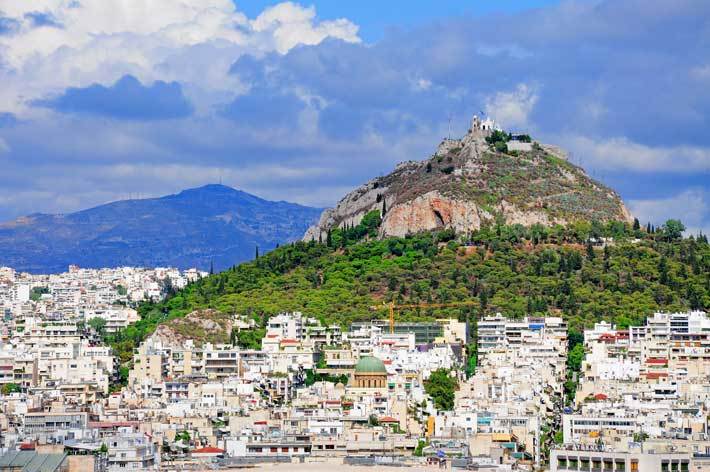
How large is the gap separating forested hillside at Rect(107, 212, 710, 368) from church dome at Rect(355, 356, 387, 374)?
26845 mm

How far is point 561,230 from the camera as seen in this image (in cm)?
18025

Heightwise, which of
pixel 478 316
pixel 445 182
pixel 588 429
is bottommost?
pixel 588 429

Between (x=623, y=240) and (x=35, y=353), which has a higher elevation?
(x=623, y=240)

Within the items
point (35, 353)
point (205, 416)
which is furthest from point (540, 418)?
point (35, 353)

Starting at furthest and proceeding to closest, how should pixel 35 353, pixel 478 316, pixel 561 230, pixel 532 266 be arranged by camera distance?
pixel 561 230
pixel 532 266
pixel 478 316
pixel 35 353

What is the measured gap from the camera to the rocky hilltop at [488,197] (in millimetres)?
186250

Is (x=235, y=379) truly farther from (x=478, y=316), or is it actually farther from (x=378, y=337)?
(x=478, y=316)

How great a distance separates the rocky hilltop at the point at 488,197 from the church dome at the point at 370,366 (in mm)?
56542

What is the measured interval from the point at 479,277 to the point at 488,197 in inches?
830

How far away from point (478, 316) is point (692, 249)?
78.1ft

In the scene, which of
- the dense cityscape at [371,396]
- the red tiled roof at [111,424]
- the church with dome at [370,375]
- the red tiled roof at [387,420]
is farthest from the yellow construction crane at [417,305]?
the red tiled roof at [111,424]

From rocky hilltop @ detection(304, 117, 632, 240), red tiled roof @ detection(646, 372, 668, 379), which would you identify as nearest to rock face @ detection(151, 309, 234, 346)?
red tiled roof @ detection(646, 372, 668, 379)

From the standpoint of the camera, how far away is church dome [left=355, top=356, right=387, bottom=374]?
127938 millimetres

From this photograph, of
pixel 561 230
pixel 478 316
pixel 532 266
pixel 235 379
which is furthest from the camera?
pixel 561 230
